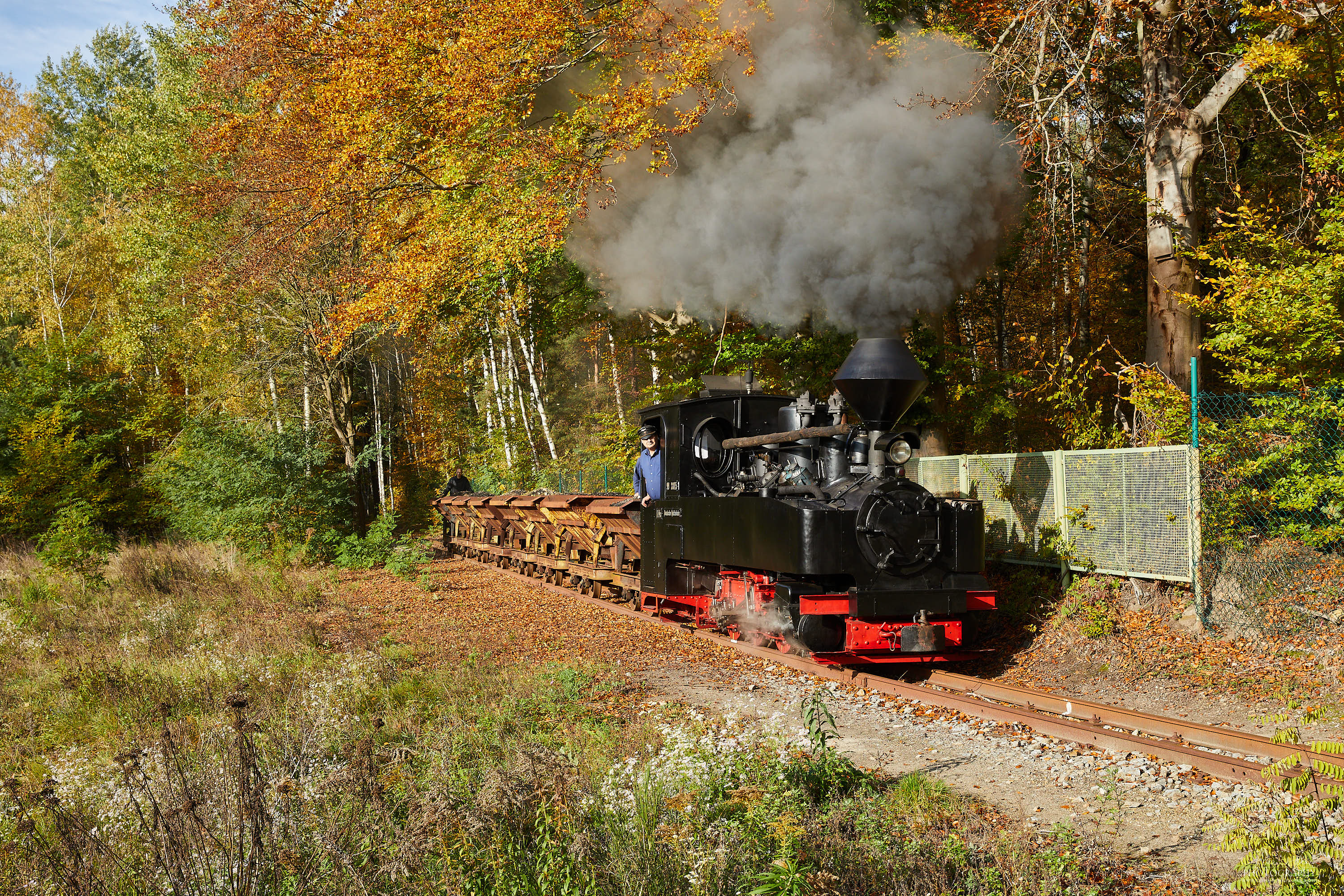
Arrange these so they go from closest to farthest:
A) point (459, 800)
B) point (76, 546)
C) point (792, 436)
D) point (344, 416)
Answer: point (459, 800) → point (792, 436) → point (76, 546) → point (344, 416)

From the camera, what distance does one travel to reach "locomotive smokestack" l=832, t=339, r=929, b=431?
22.0ft

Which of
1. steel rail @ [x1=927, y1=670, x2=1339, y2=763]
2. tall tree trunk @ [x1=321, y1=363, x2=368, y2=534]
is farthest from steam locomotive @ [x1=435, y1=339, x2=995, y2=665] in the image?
tall tree trunk @ [x1=321, y1=363, x2=368, y2=534]

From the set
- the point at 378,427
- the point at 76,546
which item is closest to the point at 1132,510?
the point at 76,546

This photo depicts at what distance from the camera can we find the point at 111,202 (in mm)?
30109

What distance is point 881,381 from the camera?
21.9 ft

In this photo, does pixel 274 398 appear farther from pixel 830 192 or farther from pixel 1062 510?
pixel 1062 510

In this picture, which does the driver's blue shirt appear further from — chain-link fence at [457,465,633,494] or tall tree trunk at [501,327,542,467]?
tall tree trunk at [501,327,542,467]

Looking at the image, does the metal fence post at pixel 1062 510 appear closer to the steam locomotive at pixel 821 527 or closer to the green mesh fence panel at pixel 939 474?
the steam locomotive at pixel 821 527

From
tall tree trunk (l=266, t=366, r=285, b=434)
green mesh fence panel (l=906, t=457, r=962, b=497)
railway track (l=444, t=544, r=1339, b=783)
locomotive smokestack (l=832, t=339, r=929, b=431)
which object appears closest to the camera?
railway track (l=444, t=544, r=1339, b=783)

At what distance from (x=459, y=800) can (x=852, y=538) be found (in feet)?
12.6

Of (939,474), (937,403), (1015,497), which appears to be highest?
(937,403)

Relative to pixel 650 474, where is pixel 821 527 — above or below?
below

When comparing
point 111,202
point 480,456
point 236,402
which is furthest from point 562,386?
point 111,202

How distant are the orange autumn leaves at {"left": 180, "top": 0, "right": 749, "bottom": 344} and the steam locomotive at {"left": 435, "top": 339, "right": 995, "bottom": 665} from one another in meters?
5.03
